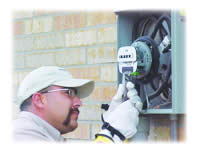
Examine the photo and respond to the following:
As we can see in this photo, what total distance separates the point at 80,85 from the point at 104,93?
0.54m

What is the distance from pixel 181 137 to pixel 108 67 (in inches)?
29.4

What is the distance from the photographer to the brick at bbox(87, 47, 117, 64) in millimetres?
3143

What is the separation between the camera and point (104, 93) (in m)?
3.18

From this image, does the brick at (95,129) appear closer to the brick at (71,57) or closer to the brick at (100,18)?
the brick at (71,57)

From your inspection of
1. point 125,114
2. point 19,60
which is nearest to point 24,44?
point 19,60

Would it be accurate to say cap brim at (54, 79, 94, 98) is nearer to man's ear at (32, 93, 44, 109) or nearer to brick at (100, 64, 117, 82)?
man's ear at (32, 93, 44, 109)

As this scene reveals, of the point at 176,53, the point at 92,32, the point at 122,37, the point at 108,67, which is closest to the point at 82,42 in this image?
the point at 92,32

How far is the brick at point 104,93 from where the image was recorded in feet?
10.2

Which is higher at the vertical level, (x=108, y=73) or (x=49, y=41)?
(x=49, y=41)

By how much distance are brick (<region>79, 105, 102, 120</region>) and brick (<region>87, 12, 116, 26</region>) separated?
541 mm

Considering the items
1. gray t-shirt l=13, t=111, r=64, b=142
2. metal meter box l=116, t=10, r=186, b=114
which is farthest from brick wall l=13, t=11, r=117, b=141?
gray t-shirt l=13, t=111, r=64, b=142

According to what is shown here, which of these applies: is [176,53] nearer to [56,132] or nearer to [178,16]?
[178,16]

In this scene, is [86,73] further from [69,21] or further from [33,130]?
[33,130]
